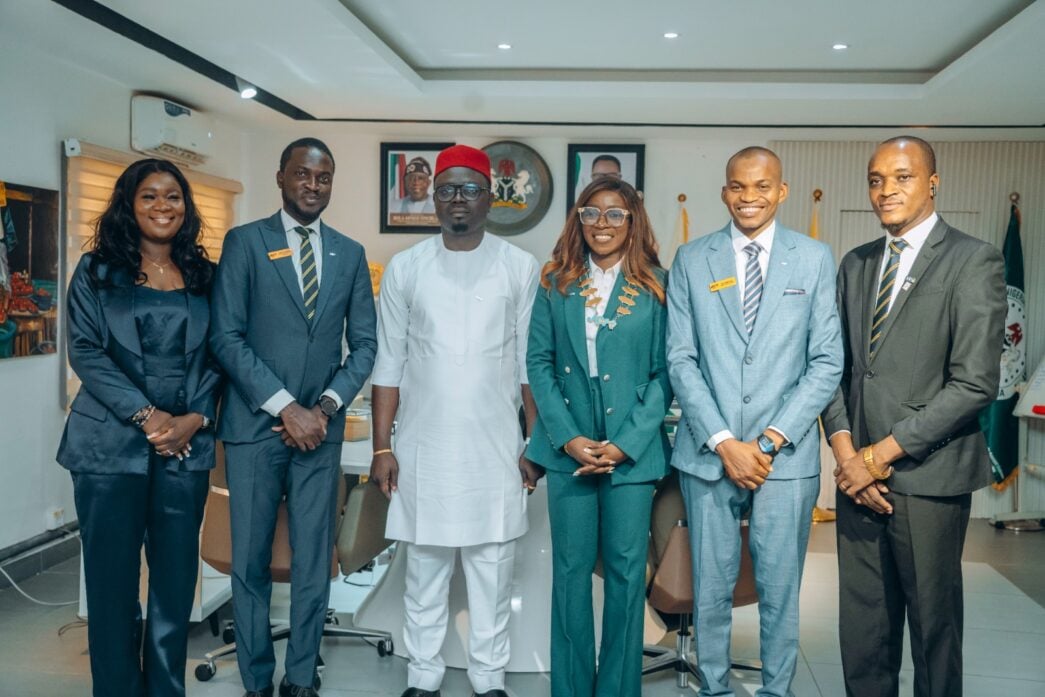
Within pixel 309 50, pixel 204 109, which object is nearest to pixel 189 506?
pixel 309 50

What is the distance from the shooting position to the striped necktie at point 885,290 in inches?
99.0

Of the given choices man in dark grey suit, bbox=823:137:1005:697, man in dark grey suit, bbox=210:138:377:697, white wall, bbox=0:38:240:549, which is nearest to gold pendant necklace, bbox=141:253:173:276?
man in dark grey suit, bbox=210:138:377:697

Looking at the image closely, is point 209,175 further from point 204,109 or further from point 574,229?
point 574,229

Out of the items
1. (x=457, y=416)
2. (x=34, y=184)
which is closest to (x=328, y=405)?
(x=457, y=416)

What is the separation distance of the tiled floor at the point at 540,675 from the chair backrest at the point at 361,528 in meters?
0.44

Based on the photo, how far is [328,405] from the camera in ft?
9.24

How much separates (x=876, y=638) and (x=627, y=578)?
2.39ft

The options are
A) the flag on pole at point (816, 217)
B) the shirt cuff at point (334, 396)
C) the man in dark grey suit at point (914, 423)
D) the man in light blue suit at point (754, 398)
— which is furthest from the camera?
the flag on pole at point (816, 217)

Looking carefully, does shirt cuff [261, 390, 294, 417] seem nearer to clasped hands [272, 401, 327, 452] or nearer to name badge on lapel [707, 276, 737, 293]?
clasped hands [272, 401, 327, 452]

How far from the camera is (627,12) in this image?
164 inches

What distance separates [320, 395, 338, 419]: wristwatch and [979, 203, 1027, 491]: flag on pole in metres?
5.11

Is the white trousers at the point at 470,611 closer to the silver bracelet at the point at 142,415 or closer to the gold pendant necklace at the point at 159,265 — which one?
the silver bracelet at the point at 142,415

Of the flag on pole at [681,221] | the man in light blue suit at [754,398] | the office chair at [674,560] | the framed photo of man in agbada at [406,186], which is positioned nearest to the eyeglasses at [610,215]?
the man in light blue suit at [754,398]

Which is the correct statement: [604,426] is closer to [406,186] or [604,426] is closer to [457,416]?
[457,416]
